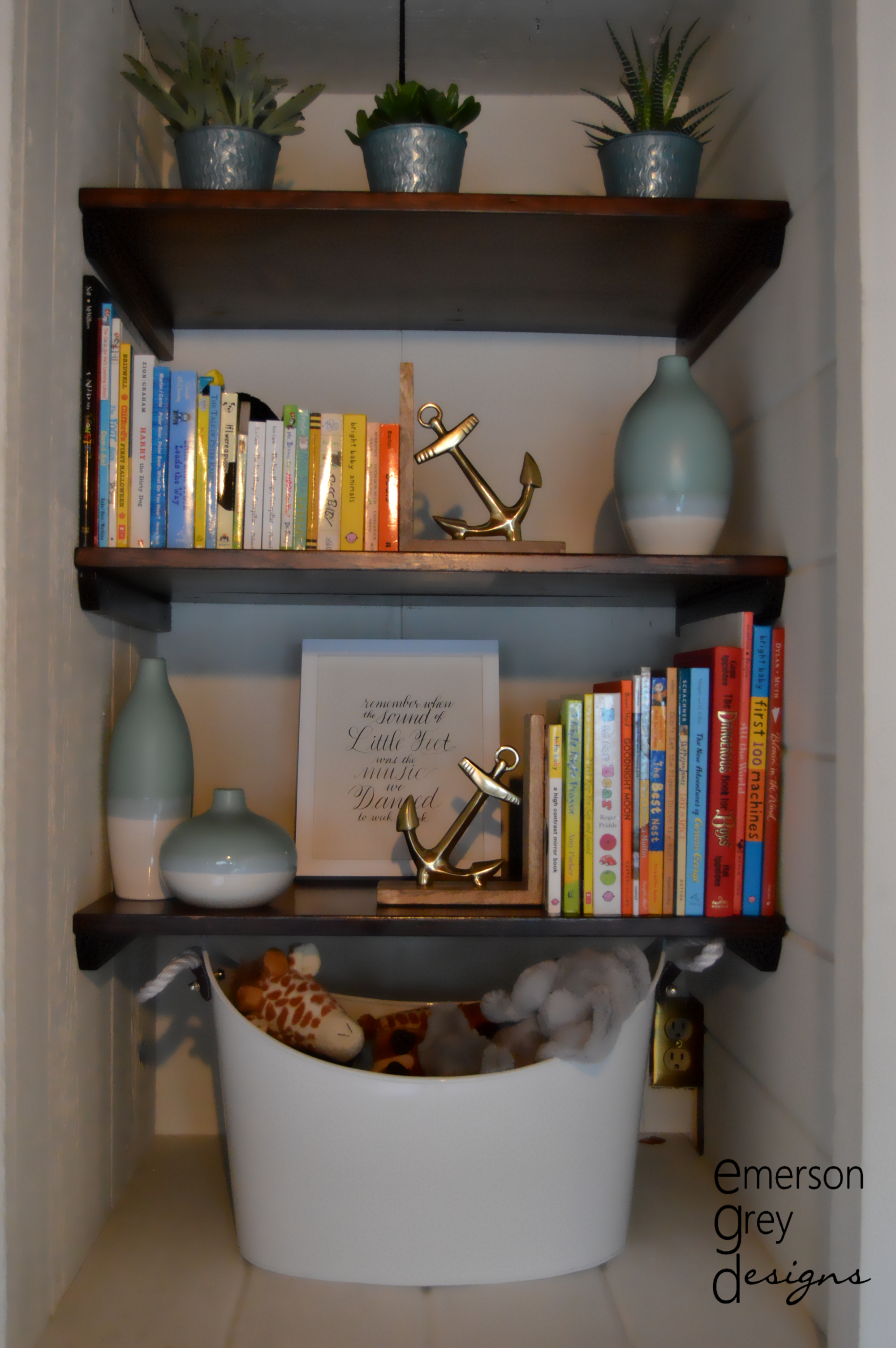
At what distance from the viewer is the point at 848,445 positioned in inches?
33.3

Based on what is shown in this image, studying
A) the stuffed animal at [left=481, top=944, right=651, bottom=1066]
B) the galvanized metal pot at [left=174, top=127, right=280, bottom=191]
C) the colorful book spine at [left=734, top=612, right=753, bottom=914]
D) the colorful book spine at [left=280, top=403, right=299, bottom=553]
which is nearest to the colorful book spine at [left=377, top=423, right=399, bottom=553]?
the colorful book spine at [left=280, top=403, right=299, bottom=553]

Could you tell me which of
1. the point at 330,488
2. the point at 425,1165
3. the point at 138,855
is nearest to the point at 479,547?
the point at 330,488

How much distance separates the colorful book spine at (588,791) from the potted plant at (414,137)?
627 mm

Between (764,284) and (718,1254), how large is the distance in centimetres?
114

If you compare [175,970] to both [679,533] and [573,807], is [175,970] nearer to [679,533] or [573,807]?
[573,807]

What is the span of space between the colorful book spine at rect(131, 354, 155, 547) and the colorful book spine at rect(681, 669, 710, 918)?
652 mm

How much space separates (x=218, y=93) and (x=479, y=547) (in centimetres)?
60

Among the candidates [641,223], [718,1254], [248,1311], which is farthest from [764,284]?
[248,1311]

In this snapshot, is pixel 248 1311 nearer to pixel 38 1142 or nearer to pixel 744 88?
pixel 38 1142

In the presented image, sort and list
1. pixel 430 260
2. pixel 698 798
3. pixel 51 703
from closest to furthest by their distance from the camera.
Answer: pixel 51 703
pixel 698 798
pixel 430 260

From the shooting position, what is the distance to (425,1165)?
0.95 metres

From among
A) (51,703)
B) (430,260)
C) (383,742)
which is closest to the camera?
(51,703)

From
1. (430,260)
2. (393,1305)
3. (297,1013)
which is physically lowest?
(393,1305)

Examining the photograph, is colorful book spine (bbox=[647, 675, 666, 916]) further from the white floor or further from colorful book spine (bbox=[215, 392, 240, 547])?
colorful book spine (bbox=[215, 392, 240, 547])
